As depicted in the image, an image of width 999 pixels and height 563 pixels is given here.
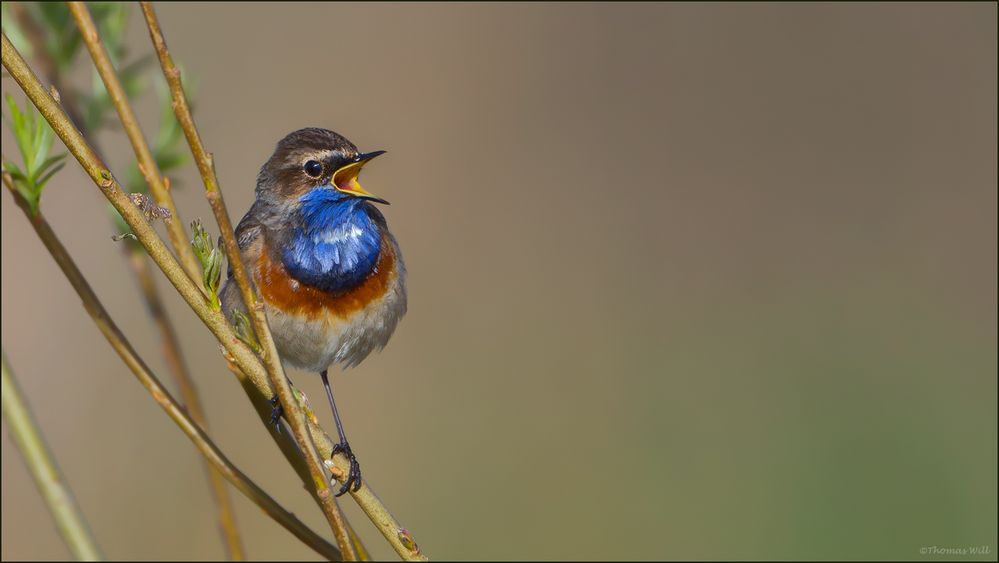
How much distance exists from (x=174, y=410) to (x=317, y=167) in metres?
1.44

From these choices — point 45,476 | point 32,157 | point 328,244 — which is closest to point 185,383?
point 45,476

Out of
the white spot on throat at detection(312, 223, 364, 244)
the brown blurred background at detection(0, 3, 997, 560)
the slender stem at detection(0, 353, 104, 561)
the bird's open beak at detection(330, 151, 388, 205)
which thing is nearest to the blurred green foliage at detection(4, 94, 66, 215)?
the slender stem at detection(0, 353, 104, 561)

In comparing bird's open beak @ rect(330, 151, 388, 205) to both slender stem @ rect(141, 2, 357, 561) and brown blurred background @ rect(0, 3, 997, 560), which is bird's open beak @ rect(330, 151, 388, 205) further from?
brown blurred background @ rect(0, 3, 997, 560)

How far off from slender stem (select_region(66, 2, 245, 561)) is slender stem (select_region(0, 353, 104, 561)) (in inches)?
14.4

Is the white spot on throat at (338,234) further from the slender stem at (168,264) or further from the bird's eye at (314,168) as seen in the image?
the slender stem at (168,264)

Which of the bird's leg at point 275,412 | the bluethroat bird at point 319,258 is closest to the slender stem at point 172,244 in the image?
the bird's leg at point 275,412

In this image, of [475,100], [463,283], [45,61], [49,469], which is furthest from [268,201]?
[475,100]

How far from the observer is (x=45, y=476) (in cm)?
212

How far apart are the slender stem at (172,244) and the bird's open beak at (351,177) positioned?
2.20ft

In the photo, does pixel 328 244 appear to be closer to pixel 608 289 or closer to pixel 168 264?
pixel 168 264

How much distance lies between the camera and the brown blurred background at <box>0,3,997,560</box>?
671cm

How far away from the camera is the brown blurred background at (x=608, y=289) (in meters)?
6.71

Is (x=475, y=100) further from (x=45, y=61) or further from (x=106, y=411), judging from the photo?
(x=45, y=61)

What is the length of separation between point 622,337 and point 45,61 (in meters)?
6.25
